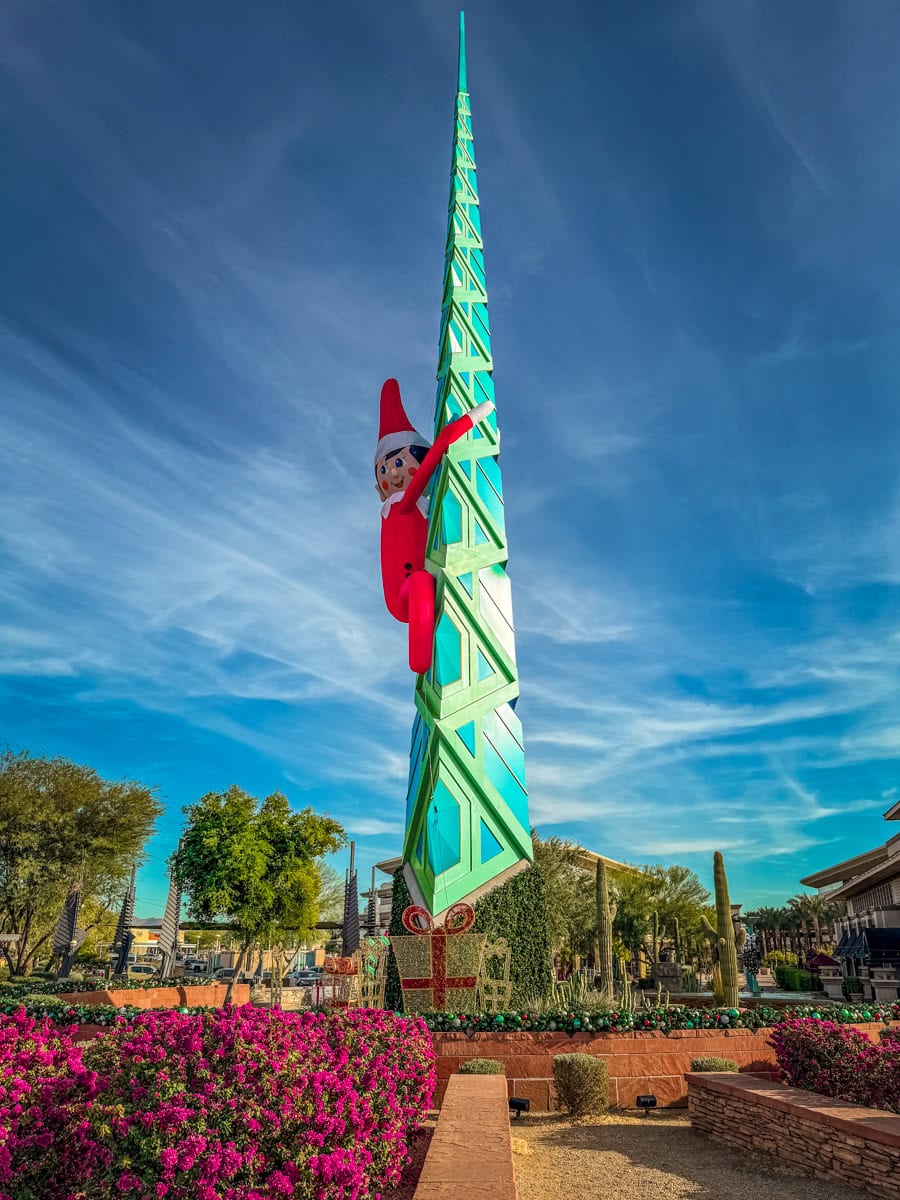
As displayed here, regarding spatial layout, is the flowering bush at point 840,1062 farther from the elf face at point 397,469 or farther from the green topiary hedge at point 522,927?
the elf face at point 397,469

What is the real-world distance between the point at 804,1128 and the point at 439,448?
14.9 m

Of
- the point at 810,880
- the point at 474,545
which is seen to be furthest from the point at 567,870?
the point at 810,880

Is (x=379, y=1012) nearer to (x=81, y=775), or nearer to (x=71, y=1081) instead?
(x=71, y=1081)

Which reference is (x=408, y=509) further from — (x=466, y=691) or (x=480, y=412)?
(x=466, y=691)

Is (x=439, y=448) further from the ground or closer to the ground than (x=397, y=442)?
closer to the ground

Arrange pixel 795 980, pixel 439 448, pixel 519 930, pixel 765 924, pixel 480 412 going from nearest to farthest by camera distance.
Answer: pixel 519 930, pixel 439 448, pixel 480 412, pixel 795 980, pixel 765 924

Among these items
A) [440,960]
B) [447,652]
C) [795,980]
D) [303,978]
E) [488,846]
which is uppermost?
[447,652]

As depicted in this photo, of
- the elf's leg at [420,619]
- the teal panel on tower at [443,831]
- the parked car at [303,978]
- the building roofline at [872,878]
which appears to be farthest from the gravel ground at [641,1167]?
the parked car at [303,978]

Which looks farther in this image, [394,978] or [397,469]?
[397,469]

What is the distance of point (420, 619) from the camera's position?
59.7 ft

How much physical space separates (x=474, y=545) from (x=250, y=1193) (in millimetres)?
15153

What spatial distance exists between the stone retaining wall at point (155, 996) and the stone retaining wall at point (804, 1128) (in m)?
11.4

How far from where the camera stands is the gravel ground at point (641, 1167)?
702 centimetres

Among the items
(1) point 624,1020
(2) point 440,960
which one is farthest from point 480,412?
(1) point 624,1020
